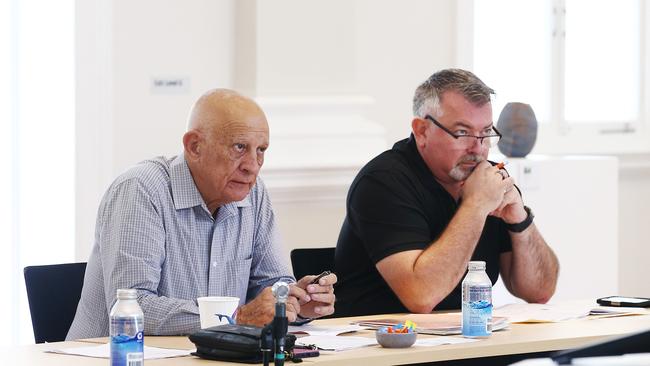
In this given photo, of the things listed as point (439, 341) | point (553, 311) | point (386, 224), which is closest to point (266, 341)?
point (439, 341)

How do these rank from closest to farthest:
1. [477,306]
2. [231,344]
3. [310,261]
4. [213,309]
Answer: [231,344] → [213,309] → [477,306] → [310,261]

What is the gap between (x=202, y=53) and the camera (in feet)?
17.0

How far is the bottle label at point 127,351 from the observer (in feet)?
8.00

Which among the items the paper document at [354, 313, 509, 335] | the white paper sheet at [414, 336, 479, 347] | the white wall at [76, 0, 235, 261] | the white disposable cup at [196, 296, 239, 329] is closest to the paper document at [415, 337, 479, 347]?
the white paper sheet at [414, 336, 479, 347]

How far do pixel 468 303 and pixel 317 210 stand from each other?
2.33 meters

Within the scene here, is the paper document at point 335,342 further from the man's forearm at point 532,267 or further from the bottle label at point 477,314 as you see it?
the man's forearm at point 532,267

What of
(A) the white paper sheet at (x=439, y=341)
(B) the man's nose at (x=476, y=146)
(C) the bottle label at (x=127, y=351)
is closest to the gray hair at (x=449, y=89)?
(B) the man's nose at (x=476, y=146)

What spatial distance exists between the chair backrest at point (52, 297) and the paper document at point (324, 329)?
2.12ft

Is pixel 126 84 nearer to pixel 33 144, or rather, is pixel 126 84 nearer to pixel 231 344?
pixel 33 144

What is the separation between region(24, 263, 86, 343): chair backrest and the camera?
10.7 ft

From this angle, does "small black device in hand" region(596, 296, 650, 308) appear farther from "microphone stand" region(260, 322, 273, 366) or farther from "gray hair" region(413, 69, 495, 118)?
"microphone stand" region(260, 322, 273, 366)

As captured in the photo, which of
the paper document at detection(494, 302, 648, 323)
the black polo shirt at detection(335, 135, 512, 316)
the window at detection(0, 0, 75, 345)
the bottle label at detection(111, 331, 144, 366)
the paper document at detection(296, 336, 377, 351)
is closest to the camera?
the bottle label at detection(111, 331, 144, 366)

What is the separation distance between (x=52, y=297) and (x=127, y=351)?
93cm

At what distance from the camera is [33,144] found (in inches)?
196
